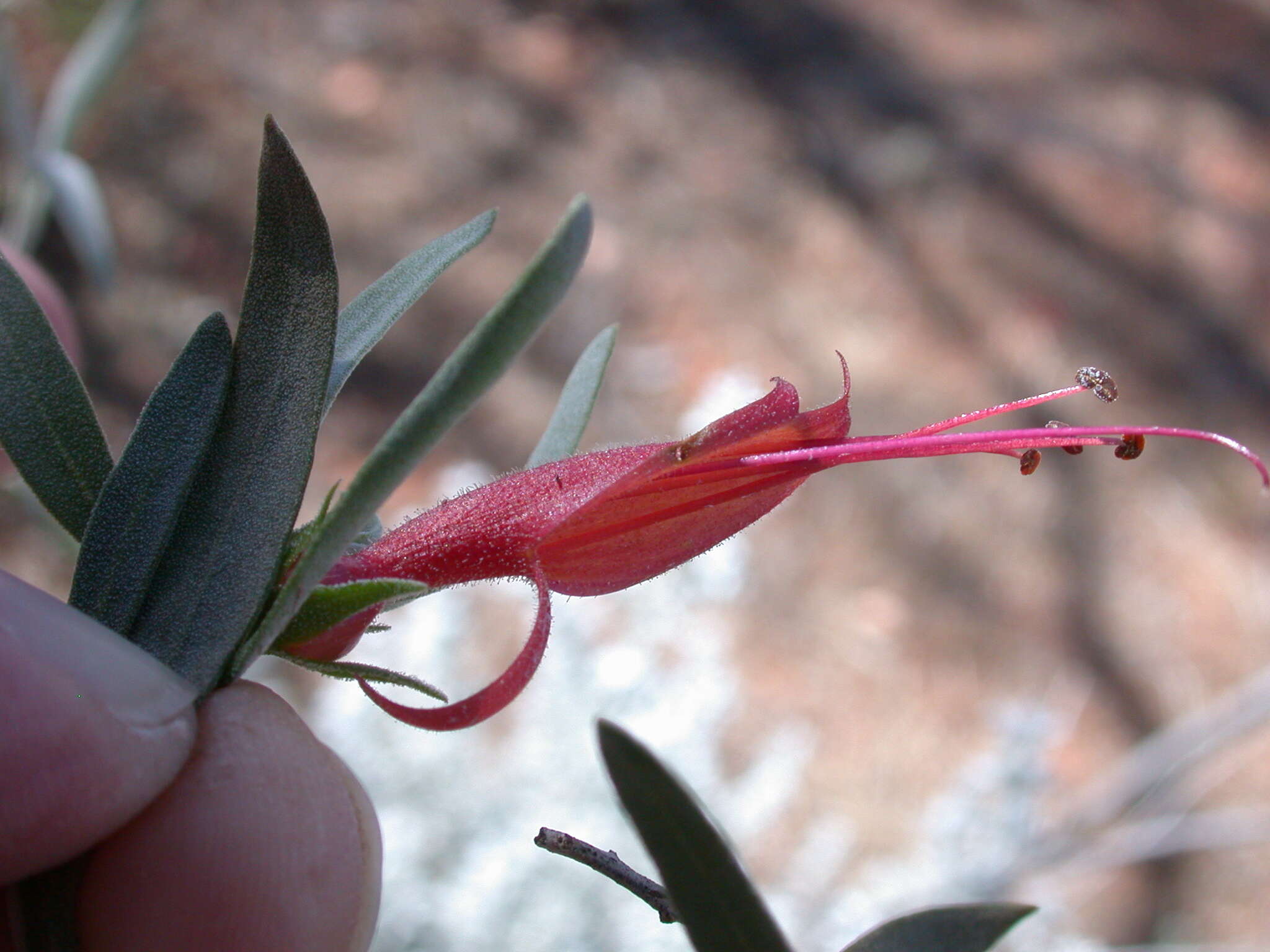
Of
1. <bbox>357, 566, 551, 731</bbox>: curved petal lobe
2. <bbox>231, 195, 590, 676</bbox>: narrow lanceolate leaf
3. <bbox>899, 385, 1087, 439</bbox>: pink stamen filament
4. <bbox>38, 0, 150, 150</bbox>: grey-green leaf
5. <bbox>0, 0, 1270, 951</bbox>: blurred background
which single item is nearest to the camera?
<bbox>231, 195, 590, 676</bbox>: narrow lanceolate leaf

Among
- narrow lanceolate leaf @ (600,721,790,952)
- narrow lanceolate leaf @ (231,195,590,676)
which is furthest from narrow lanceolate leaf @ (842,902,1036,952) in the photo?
narrow lanceolate leaf @ (231,195,590,676)

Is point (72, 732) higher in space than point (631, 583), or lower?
lower

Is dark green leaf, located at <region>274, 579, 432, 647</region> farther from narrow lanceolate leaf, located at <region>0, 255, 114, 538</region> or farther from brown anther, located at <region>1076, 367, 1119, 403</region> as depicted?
brown anther, located at <region>1076, 367, 1119, 403</region>

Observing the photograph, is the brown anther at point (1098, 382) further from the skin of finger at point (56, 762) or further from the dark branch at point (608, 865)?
the skin of finger at point (56, 762)

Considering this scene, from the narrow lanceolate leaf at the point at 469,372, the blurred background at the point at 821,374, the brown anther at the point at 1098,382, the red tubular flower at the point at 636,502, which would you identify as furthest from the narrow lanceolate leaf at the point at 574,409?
the blurred background at the point at 821,374

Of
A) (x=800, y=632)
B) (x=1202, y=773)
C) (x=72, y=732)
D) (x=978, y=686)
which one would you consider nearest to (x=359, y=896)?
(x=72, y=732)

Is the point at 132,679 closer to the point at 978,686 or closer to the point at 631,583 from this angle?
the point at 631,583

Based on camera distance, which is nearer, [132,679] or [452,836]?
[132,679]
